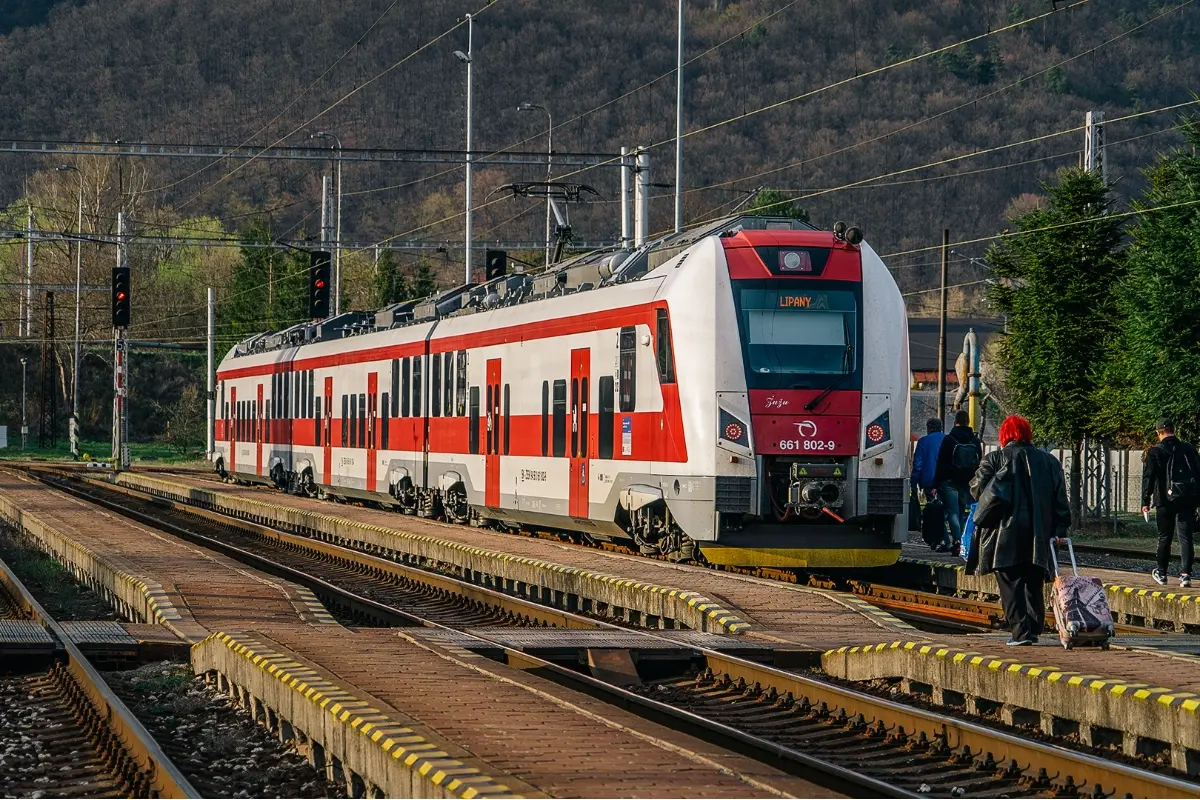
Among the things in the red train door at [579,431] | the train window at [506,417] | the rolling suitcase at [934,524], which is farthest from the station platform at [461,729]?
the train window at [506,417]

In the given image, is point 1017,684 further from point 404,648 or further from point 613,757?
point 404,648

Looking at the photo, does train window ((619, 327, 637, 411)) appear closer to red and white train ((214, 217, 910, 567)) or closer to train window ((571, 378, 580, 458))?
red and white train ((214, 217, 910, 567))

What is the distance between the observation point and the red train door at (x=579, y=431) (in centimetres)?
2225

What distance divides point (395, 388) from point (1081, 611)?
21024 millimetres

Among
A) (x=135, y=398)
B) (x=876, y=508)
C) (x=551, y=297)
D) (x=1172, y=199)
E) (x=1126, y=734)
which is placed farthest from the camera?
(x=135, y=398)

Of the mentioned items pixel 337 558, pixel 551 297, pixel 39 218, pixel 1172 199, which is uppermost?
pixel 39 218

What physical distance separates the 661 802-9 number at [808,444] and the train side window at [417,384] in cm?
1218

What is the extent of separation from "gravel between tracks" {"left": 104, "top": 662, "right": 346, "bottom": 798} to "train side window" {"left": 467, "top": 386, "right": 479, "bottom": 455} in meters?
13.6

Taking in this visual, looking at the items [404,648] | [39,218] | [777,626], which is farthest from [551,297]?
[39,218]

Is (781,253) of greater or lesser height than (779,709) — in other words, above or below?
above

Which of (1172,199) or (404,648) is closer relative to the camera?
(404,648)

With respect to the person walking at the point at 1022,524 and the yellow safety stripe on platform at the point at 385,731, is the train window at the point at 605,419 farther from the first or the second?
the yellow safety stripe on platform at the point at 385,731

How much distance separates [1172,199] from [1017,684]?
21339 millimetres

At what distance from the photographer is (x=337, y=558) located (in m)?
26.6
